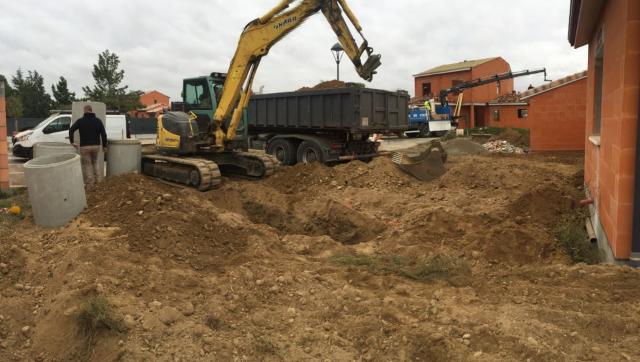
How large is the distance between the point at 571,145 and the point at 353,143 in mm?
8430

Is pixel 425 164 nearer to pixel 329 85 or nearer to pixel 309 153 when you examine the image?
pixel 309 153

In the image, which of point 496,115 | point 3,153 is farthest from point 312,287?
point 496,115

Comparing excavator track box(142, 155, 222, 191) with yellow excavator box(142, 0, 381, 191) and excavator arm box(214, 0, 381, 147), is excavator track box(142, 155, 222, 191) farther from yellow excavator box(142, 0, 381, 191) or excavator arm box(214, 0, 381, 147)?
excavator arm box(214, 0, 381, 147)

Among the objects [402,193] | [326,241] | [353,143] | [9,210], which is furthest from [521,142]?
[9,210]

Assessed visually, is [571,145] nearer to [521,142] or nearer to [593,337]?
[521,142]

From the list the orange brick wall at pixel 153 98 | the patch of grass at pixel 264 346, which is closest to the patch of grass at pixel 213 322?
the patch of grass at pixel 264 346

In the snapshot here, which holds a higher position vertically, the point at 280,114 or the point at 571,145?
the point at 280,114

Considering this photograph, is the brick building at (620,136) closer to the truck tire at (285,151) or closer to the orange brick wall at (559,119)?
the truck tire at (285,151)

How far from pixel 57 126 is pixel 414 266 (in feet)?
49.5

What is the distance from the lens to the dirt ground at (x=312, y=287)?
3.89m

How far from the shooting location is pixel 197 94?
42.6 feet

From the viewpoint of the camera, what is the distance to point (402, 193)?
424 inches

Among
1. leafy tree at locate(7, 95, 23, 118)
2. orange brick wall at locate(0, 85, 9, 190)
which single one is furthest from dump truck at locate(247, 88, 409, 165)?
leafy tree at locate(7, 95, 23, 118)

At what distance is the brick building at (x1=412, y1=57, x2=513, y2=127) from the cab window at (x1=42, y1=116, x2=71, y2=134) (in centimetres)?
3077
